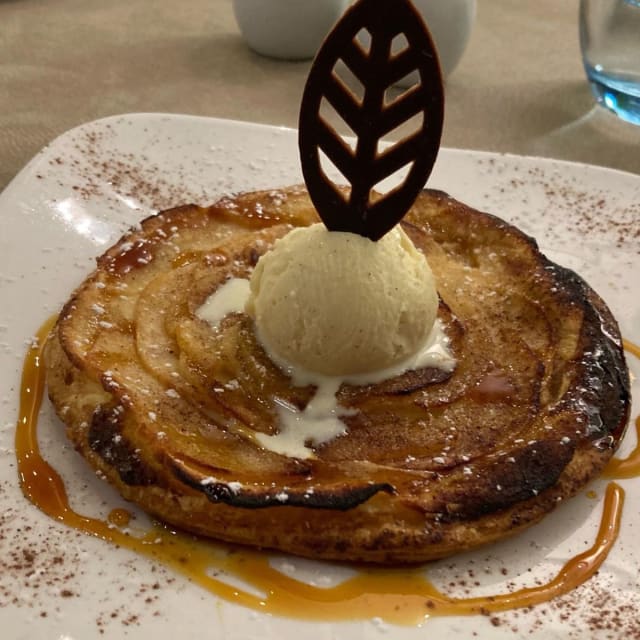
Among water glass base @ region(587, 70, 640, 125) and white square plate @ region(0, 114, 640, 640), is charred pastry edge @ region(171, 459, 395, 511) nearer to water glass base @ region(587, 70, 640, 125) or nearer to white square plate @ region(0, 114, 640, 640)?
white square plate @ region(0, 114, 640, 640)

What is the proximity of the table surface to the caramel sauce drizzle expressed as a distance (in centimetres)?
176

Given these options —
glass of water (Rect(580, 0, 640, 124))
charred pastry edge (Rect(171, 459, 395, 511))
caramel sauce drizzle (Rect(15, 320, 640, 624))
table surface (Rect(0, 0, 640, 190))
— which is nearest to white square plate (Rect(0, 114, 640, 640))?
caramel sauce drizzle (Rect(15, 320, 640, 624))

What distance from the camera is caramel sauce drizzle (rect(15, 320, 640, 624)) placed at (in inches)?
59.9

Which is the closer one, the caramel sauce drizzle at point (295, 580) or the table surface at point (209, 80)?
the caramel sauce drizzle at point (295, 580)

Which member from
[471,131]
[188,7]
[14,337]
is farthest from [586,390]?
[188,7]

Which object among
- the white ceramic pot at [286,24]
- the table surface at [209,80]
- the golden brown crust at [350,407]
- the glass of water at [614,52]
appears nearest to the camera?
the golden brown crust at [350,407]

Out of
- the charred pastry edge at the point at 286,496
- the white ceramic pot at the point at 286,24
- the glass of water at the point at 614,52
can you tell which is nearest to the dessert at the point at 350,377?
the charred pastry edge at the point at 286,496

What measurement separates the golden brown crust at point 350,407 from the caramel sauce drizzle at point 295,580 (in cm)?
4

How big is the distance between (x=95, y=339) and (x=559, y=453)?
103cm

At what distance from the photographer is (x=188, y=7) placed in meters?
4.46

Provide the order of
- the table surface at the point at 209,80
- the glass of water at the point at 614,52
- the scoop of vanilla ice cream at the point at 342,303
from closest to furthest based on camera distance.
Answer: the scoop of vanilla ice cream at the point at 342,303, the glass of water at the point at 614,52, the table surface at the point at 209,80

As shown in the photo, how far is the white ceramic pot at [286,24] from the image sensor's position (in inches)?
144

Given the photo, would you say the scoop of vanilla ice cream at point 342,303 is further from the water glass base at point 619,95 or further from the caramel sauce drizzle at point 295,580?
the water glass base at point 619,95

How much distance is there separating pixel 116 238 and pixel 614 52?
2182 millimetres
